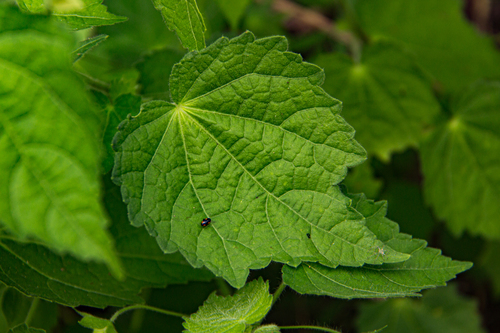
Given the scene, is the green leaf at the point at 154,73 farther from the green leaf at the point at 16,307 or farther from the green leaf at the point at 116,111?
the green leaf at the point at 16,307

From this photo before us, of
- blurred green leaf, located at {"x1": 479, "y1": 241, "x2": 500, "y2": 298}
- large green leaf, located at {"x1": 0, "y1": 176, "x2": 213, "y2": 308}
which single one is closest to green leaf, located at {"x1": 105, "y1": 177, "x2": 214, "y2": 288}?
large green leaf, located at {"x1": 0, "y1": 176, "x2": 213, "y2": 308}

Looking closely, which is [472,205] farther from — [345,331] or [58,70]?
[58,70]

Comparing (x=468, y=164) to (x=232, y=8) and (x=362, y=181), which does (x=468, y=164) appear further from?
(x=232, y=8)

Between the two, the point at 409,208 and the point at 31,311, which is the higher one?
the point at 31,311

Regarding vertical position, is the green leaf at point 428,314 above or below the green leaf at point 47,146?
below

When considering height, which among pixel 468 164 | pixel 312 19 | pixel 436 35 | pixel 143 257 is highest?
pixel 436 35

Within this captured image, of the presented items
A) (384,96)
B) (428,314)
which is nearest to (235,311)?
(384,96)

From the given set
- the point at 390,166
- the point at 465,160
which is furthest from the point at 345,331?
the point at 465,160

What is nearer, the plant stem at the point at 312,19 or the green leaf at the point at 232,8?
the green leaf at the point at 232,8

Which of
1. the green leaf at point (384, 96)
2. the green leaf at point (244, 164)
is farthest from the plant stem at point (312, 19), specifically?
the green leaf at point (244, 164)
